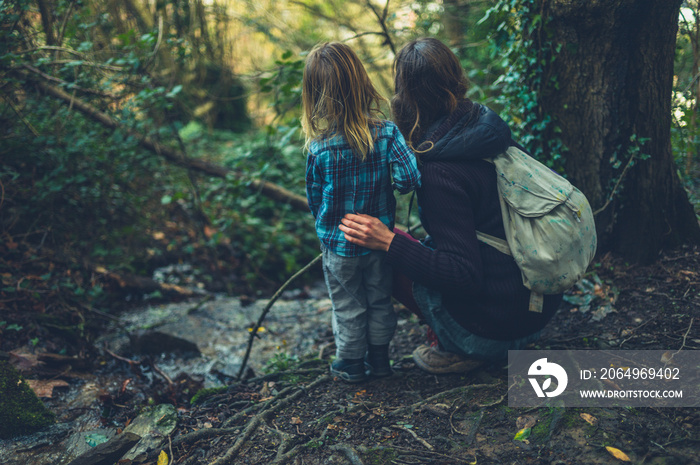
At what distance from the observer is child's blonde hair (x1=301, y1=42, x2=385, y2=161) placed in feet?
6.89

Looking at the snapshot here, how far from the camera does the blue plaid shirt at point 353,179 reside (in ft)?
6.90

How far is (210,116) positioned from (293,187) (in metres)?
5.10

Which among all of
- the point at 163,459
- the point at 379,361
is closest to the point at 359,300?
the point at 379,361

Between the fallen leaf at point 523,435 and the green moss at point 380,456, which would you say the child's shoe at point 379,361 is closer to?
the green moss at point 380,456

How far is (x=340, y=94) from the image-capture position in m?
2.12

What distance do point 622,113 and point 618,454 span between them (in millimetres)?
1870

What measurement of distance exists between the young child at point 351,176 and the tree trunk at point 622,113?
4.10 ft

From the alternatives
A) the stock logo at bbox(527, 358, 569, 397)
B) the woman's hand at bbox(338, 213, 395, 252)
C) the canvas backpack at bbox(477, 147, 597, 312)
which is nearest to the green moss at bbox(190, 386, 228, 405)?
the woman's hand at bbox(338, 213, 395, 252)

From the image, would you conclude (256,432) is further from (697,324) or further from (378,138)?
(697,324)

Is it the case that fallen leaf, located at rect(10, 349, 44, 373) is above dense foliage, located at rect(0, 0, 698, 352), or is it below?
below

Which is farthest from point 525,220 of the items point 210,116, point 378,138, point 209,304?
point 210,116

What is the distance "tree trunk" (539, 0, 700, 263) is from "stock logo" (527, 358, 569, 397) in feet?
3.42

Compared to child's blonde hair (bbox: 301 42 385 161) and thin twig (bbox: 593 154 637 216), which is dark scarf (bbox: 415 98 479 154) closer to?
child's blonde hair (bbox: 301 42 385 161)

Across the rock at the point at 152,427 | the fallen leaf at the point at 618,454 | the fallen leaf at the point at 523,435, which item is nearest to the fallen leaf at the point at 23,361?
the rock at the point at 152,427
